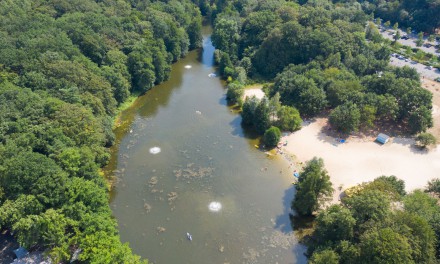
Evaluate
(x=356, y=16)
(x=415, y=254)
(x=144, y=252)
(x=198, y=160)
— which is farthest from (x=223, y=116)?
(x=356, y=16)

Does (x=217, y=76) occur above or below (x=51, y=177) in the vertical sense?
below

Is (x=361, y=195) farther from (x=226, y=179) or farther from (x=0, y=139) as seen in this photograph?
(x=0, y=139)

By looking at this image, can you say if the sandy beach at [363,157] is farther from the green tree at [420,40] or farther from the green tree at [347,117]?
the green tree at [420,40]

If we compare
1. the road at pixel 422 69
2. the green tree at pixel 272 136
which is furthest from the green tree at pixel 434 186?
the road at pixel 422 69

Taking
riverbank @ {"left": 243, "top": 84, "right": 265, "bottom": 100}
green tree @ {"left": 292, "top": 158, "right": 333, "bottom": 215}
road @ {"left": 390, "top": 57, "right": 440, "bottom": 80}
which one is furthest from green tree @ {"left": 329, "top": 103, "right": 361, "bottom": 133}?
road @ {"left": 390, "top": 57, "right": 440, "bottom": 80}

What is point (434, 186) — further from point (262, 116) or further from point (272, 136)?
point (262, 116)

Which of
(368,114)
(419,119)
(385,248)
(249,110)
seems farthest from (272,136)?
(385,248)
